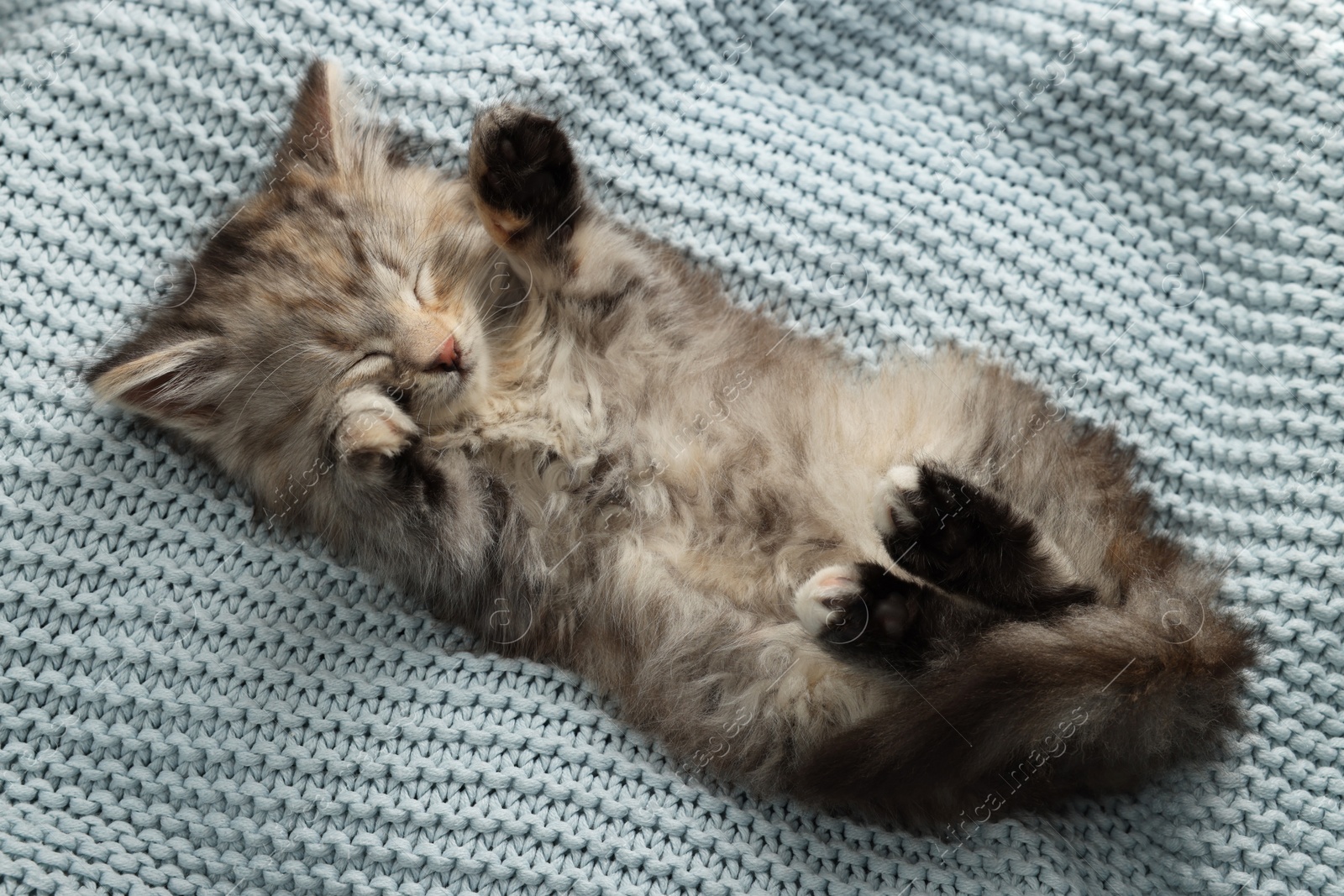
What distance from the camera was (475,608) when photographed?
1.80m

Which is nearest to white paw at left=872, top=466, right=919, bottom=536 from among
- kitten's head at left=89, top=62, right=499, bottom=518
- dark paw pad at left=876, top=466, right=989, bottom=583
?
dark paw pad at left=876, top=466, right=989, bottom=583

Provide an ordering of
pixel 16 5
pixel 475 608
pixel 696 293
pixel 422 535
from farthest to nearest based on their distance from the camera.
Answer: pixel 16 5
pixel 696 293
pixel 475 608
pixel 422 535

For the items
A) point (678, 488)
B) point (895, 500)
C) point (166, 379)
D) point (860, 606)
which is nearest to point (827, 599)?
point (860, 606)

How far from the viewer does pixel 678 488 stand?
1.78m

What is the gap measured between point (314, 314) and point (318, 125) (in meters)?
0.40

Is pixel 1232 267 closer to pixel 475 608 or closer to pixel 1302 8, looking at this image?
pixel 1302 8

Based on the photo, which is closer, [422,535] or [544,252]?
[422,535]

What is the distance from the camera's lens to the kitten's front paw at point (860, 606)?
1.52m

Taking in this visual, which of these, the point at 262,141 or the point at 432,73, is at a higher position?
the point at 432,73

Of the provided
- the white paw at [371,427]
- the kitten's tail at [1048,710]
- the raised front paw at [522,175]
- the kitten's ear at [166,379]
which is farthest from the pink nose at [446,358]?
the kitten's tail at [1048,710]

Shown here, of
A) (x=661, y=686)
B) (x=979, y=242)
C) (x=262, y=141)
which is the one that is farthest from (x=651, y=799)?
(x=262, y=141)

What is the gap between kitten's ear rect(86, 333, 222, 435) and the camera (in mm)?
1650

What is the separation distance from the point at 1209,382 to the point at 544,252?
4.69ft

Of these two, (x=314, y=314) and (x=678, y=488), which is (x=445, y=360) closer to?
(x=314, y=314)
